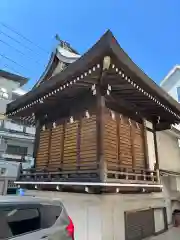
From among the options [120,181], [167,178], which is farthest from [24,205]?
[167,178]

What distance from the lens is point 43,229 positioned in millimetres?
2910

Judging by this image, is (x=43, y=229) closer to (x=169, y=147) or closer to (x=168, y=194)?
(x=168, y=194)

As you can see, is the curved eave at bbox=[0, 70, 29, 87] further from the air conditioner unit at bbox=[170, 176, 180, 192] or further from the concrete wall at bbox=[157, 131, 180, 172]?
the air conditioner unit at bbox=[170, 176, 180, 192]

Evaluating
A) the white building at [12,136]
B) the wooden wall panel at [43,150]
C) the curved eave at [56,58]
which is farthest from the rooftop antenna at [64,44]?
the white building at [12,136]

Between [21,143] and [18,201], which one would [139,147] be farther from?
[21,143]

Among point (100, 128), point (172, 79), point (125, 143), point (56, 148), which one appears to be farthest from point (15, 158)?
point (172, 79)

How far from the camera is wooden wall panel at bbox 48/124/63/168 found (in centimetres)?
711

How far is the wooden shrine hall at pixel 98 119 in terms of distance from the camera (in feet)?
17.3

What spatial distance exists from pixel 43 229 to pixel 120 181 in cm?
289

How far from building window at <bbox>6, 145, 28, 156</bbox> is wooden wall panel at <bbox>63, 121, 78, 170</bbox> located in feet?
35.5

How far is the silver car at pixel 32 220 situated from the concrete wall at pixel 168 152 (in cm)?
691

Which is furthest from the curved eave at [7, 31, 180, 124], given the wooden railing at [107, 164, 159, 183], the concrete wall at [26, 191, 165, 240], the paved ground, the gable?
the gable

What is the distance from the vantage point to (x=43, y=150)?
7.95 metres

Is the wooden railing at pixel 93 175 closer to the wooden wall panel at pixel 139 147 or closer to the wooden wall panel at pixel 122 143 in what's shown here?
the wooden wall panel at pixel 122 143
